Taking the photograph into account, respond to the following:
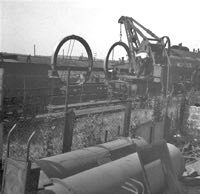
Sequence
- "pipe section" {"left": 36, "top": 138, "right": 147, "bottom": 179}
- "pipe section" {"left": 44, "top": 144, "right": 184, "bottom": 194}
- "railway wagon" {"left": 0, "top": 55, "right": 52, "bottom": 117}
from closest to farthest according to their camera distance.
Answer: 1. "pipe section" {"left": 44, "top": 144, "right": 184, "bottom": 194}
2. "pipe section" {"left": 36, "top": 138, "right": 147, "bottom": 179}
3. "railway wagon" {"left": 0, "top": 55, "right": 52, "bottom": 117}

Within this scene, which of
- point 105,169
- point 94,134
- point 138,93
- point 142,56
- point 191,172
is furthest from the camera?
point 142,56

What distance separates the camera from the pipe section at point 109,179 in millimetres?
3768

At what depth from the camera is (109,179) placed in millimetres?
4285

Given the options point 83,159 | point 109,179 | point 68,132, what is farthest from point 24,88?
point 109,179

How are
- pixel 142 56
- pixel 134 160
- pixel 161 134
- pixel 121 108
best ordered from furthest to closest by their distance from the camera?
pixel 142 56
pixel 121 108
pixel 161 134
pixel 134 160

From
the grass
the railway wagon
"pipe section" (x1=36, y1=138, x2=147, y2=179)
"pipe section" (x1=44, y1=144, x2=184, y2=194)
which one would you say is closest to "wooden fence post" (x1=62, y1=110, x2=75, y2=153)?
the grass

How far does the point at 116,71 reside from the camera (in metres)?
18.1

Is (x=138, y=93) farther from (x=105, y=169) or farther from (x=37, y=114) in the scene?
(x=105, y=169)

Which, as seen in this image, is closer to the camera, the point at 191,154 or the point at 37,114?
the point at 191,154

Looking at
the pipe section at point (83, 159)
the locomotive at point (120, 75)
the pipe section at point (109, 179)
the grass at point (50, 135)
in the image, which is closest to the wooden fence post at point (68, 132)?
the grass at point (50, 135)

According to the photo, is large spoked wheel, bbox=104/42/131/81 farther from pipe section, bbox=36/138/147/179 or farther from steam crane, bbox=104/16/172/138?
pipe section, bbox=36/138/147/179

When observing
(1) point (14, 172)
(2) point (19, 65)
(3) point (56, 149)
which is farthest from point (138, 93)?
(1) point (14, 172)

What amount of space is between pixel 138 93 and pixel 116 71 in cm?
285

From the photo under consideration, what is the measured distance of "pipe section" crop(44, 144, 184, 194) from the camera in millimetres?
3768
